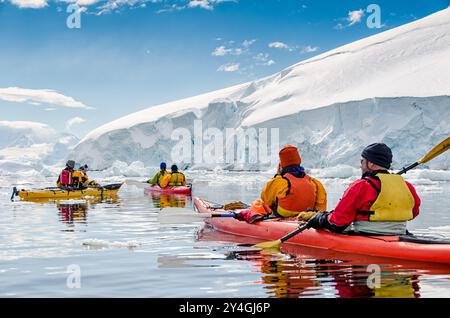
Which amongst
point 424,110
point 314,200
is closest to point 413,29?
point 424,110

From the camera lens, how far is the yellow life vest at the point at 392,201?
187 inches

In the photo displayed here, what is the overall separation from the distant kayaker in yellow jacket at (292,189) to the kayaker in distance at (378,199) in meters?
1.20

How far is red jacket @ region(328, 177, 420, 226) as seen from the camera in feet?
15.7

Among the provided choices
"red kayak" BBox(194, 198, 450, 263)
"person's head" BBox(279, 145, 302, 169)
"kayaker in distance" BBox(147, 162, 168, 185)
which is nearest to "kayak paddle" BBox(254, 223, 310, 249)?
"red kayak" BBox(194, 198, 450, 263)

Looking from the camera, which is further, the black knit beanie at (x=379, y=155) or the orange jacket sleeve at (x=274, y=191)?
the orange jacket sleeve at (x=274, y=191)

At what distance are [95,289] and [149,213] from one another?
7.18 meters

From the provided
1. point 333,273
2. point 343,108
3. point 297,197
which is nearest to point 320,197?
point 297,197

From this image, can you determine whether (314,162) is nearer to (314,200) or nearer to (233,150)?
(233,150)

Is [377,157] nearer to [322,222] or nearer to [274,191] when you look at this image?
[322,222]

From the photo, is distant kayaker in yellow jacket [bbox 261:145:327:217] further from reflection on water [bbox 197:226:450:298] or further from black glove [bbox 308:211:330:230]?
black glove [bbox 308:211:330:230]

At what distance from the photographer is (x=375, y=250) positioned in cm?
504

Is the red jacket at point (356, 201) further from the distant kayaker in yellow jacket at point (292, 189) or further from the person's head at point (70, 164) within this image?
the person's head at point (70, 164)

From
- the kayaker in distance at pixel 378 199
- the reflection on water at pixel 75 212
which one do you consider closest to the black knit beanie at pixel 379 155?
the kayaker in distance at pixel 378 199

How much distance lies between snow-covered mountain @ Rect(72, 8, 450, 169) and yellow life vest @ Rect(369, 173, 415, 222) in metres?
28.2
